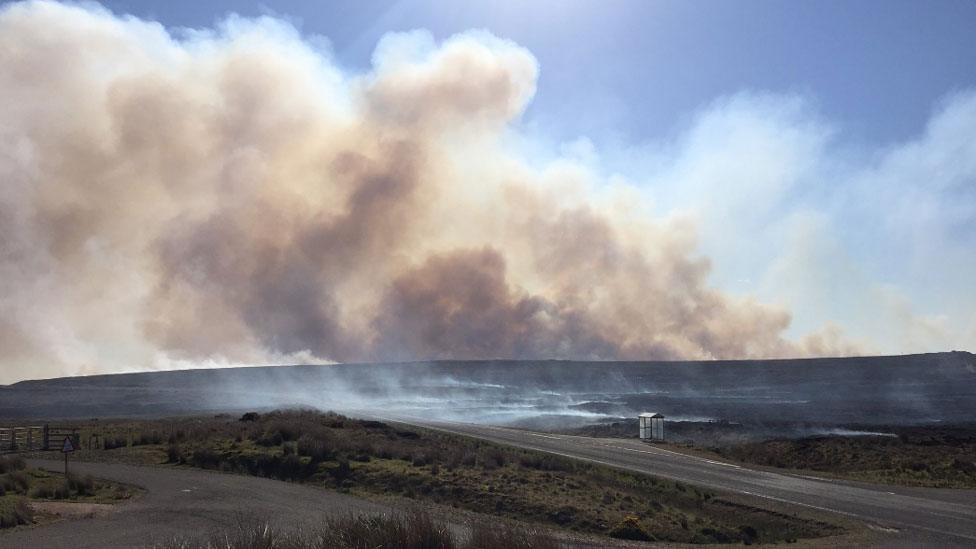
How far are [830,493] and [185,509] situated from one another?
2130cm

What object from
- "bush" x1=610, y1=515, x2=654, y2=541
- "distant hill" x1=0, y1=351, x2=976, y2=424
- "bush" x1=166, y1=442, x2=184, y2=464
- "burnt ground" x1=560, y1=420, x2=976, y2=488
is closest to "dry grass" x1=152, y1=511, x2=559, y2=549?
"bush" x1=610, y1=515, x2=654, y2=541

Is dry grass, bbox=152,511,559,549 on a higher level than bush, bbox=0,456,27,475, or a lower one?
higher

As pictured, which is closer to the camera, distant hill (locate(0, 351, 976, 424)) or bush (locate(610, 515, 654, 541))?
bush (locate(610, 515, 654, 541))

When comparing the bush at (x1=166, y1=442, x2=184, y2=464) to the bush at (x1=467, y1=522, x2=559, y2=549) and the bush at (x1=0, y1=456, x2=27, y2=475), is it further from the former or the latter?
the bush at (x1=467, y1=522, x2=559, y2=549)

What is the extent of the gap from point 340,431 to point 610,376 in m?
155

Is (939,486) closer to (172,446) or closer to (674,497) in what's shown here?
(674,497)

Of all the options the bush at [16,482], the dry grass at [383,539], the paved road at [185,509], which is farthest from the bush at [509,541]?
the bush at [16,482]

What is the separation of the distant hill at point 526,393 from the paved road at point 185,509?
47.4 m

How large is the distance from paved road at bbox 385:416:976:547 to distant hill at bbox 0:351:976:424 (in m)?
34.2

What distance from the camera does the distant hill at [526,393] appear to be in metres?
96.1

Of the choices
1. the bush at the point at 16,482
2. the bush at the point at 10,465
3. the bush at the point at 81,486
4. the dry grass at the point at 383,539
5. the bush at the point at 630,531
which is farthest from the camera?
the bush at the point at 10,465

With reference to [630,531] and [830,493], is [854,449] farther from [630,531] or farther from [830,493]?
[630,531]

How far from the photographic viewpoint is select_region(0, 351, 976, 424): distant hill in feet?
315

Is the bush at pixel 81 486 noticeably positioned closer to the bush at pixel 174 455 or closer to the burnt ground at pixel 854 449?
the bush at pixel 174 455
